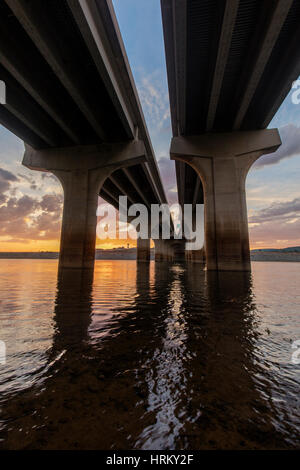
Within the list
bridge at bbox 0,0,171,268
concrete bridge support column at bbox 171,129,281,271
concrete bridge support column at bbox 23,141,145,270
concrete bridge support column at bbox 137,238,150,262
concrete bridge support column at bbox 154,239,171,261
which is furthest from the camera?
concrete bridge support column at bbox 154,239,171,261

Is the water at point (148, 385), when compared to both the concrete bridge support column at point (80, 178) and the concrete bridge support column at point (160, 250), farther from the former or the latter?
the concrete bridge support column at point (160, 250)

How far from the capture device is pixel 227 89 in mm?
13047

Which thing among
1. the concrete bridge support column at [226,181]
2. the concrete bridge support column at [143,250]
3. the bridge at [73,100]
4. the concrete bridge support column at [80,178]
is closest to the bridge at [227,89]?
the concrete bridge support column at [226,181]

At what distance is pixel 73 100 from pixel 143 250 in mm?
34922

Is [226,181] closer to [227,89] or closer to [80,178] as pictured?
[227,89]

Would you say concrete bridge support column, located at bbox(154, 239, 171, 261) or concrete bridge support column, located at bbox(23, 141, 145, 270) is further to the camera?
concrete bridge support column, located at bbox(154, 239, 171, 261)

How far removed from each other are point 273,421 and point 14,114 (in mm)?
18422

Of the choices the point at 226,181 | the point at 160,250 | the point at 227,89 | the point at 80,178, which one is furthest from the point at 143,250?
the point at 227,89

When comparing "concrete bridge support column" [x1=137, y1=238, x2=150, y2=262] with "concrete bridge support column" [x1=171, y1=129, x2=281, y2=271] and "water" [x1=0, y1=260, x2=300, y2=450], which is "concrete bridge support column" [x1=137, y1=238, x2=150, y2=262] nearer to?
"concrete bridge support column" [x1=171, y1=129, x2=281, y2=271]

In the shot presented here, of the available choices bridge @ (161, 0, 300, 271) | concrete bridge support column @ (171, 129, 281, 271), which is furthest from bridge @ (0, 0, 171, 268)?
concrete bridge support column @ (171, 129, 281, 271)

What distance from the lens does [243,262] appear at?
14.7 m

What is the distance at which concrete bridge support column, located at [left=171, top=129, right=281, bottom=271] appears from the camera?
14.8 meters

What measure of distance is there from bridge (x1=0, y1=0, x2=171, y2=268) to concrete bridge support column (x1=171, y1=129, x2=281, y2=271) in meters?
4.67
